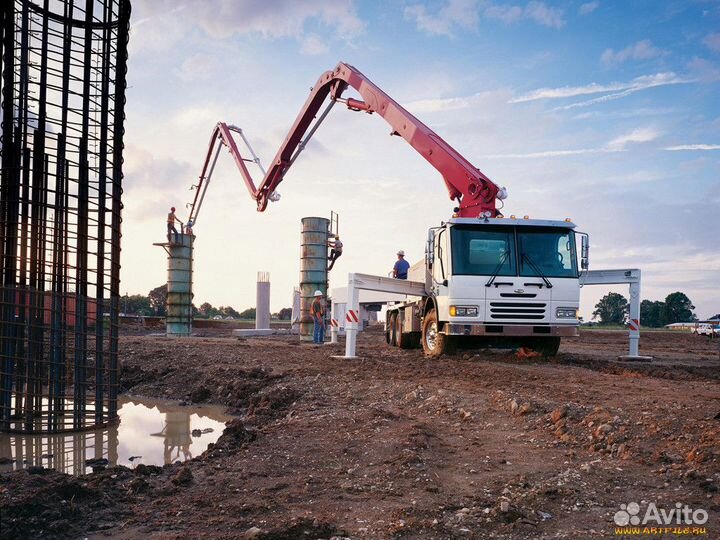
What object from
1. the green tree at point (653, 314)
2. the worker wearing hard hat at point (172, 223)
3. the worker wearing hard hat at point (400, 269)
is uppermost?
the worker wearing hard hat at point (172, 223)

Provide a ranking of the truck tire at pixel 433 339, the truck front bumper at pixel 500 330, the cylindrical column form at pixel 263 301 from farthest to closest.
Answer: the cylindrical column form at pixel 263 301
the truck tire at pixel 433 339
the truck front bumper at pixel 500 330

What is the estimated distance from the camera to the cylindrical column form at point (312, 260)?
2289 cm

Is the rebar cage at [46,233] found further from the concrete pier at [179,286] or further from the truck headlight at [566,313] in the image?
the concrete pier at [179,286]

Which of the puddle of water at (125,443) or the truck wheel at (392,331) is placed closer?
the puddle of water at (125,443)

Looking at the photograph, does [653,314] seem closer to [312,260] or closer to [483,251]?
[312,260]

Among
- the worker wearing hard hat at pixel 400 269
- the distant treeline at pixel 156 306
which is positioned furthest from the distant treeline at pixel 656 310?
the worker wearing hard hat at pixel 400 269

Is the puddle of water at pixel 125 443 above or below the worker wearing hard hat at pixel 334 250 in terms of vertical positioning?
below

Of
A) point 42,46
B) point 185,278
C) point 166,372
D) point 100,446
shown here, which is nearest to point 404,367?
point 166,372

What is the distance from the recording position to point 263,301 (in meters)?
30.5

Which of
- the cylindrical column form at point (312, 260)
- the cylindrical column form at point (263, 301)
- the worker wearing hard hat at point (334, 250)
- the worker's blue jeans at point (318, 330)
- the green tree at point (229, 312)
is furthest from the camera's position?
the green tree at point (229, 312)

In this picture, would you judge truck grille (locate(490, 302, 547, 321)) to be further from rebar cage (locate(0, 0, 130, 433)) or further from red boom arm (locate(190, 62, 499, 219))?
rebar cage (locate(0, 0, 130, 433))

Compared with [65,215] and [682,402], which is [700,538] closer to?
[682,402]

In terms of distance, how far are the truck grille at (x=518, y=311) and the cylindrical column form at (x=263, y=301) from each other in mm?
19087

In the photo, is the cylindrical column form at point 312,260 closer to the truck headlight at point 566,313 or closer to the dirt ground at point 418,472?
the truck headlight at point 566,313
